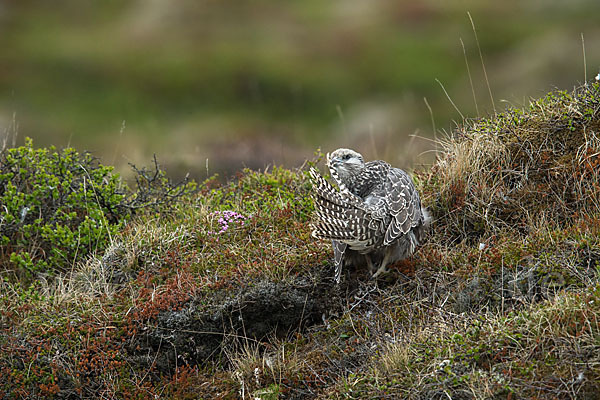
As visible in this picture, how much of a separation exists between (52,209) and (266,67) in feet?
64.4

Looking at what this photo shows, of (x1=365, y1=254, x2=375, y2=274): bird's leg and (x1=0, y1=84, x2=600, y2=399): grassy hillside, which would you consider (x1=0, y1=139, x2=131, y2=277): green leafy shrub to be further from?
(x1=365, y1=254, x2=375, y2=274): bird's leg

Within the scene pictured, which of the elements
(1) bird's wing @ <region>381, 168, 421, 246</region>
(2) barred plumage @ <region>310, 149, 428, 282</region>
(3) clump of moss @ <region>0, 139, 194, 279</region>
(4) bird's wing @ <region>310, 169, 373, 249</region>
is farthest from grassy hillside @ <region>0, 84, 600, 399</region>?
(4) bird's wing @ <region>310, 169, 373, 249</region>

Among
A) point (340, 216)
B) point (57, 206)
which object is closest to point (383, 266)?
point (340, 216)

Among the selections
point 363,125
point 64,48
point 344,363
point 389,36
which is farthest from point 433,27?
point 344,363

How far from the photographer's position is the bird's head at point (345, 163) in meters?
6.62

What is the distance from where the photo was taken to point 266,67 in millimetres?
26406

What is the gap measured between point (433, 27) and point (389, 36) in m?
2.09

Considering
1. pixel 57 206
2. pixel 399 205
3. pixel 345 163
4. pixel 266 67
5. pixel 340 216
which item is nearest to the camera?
pixel 340 216

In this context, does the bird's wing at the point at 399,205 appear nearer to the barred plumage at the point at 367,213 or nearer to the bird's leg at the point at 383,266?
the barred plumage at the point at 367,213

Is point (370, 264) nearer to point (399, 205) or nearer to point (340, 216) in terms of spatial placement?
point (399, 205)

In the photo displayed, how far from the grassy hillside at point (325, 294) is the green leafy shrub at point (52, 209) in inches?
1.6

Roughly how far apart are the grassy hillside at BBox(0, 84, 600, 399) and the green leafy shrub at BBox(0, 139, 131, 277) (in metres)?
0.04

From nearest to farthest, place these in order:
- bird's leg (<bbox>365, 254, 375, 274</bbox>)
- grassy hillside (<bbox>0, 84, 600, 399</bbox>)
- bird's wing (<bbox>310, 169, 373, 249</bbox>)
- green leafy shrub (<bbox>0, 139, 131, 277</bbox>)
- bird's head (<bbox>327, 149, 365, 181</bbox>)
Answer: grassy hillside (<bbox>0, 84, 600, 399</bbox>), bird's wing (<bbox>310, 169, 373, 249</bbox>), bird's leg (<bbox>365, 254, 375, 274</bbox>), bird's head (<bbox>327, 149, 365, 181</bbox>), green leafy shrub (<bbox>0, 139, 131, 277</bbox>)

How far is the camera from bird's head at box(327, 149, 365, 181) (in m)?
6.62
